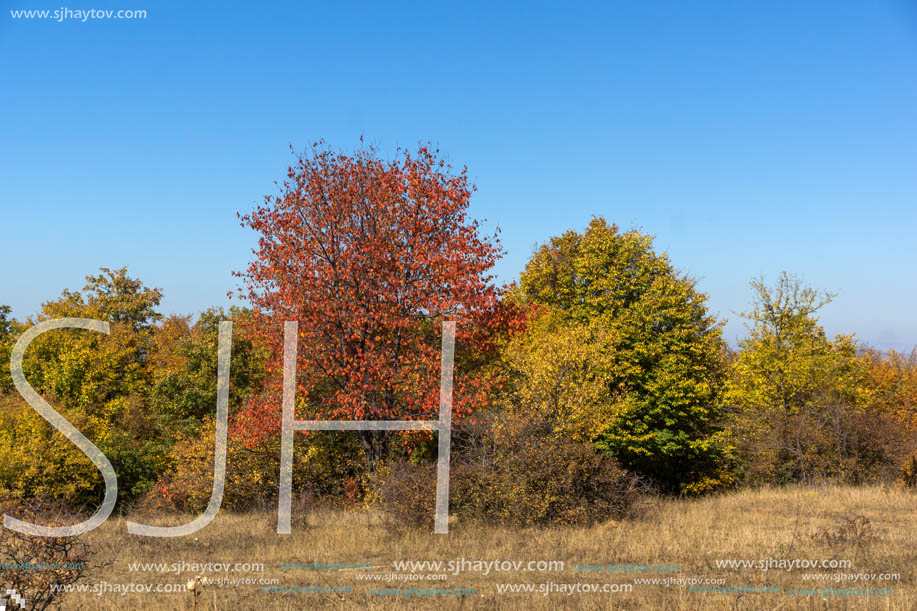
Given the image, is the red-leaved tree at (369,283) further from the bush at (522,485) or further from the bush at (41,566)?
the bush at (41,566)

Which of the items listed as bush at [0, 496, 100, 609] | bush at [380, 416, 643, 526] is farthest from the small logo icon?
bush at [380, 416, 643, 526]

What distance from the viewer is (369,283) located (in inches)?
800

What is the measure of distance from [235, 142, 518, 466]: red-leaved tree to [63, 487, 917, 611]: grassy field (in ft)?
13.8

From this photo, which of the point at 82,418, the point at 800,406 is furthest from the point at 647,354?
the point at 82,418

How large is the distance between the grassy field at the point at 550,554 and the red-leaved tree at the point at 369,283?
4.21 meters

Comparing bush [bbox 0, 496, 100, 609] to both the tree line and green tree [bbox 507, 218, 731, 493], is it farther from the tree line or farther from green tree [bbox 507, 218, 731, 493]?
green tree [bbox 507, 218, 731, 493]

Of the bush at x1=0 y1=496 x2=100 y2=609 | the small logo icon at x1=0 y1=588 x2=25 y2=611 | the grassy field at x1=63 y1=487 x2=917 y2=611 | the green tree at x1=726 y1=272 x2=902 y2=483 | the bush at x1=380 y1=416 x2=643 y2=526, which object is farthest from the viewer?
the green tree at x1=726 y1=272 x2=902 y2=483

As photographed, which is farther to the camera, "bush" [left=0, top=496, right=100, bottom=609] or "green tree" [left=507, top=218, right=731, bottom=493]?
"green tree" [left=507, top=218, right=731, bottom=493]

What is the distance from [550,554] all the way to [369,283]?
10.8 metres

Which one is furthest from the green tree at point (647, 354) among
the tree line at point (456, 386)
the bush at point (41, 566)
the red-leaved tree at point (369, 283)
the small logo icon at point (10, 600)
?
the small logo icon at point (10, 600)

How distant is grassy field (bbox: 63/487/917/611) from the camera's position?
9.67 m

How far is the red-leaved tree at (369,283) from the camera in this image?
65.7ft

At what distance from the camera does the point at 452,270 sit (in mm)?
19766

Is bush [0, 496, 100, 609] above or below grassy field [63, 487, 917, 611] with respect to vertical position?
above
